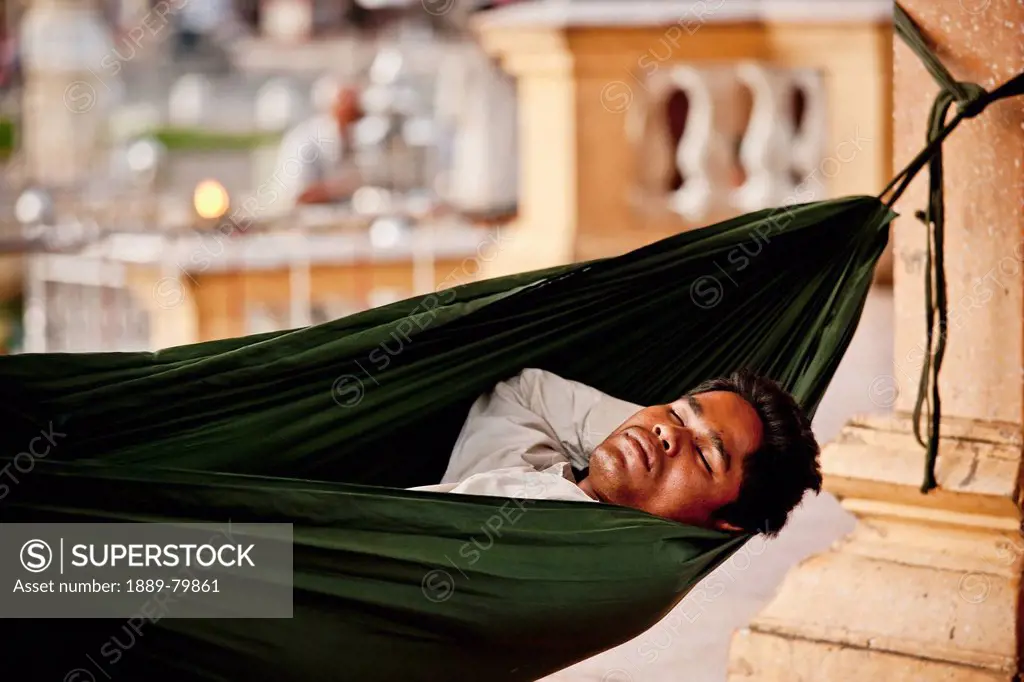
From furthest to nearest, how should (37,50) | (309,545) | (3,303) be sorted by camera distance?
(37,50)
(3,303)
(309,545)

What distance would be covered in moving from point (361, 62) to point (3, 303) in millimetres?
2845

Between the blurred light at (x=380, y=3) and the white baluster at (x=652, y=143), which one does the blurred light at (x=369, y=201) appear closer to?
the white baluster at (x=652, y=143)

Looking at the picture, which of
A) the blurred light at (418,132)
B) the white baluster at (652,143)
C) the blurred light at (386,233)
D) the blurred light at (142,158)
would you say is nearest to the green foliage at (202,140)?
the blurred light at (142,158)

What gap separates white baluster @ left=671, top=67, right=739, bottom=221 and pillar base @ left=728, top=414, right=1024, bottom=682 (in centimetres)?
248

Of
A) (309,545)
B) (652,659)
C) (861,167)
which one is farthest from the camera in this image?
(861,167)

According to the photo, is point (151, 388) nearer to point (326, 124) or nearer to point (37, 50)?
point (326, 124)

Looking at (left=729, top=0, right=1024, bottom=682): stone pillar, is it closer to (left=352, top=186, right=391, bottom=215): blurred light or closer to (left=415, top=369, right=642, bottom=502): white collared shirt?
(left=415, top=369, right=642, bottom=502): white collared shirt

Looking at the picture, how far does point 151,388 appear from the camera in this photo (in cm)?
200

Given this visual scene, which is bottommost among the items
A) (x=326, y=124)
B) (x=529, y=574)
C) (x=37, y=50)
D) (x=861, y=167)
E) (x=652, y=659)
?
(x=652, y=659)

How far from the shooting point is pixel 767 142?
16.8 feet

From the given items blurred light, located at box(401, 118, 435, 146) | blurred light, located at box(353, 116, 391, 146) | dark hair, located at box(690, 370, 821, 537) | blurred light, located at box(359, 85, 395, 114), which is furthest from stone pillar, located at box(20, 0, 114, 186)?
dark hair, located at box(690, 370, 821, 537)

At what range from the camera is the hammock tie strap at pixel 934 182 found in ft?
7.77

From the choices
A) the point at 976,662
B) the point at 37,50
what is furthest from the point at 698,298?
the point at 37,50

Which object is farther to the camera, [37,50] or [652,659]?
[37,50]
